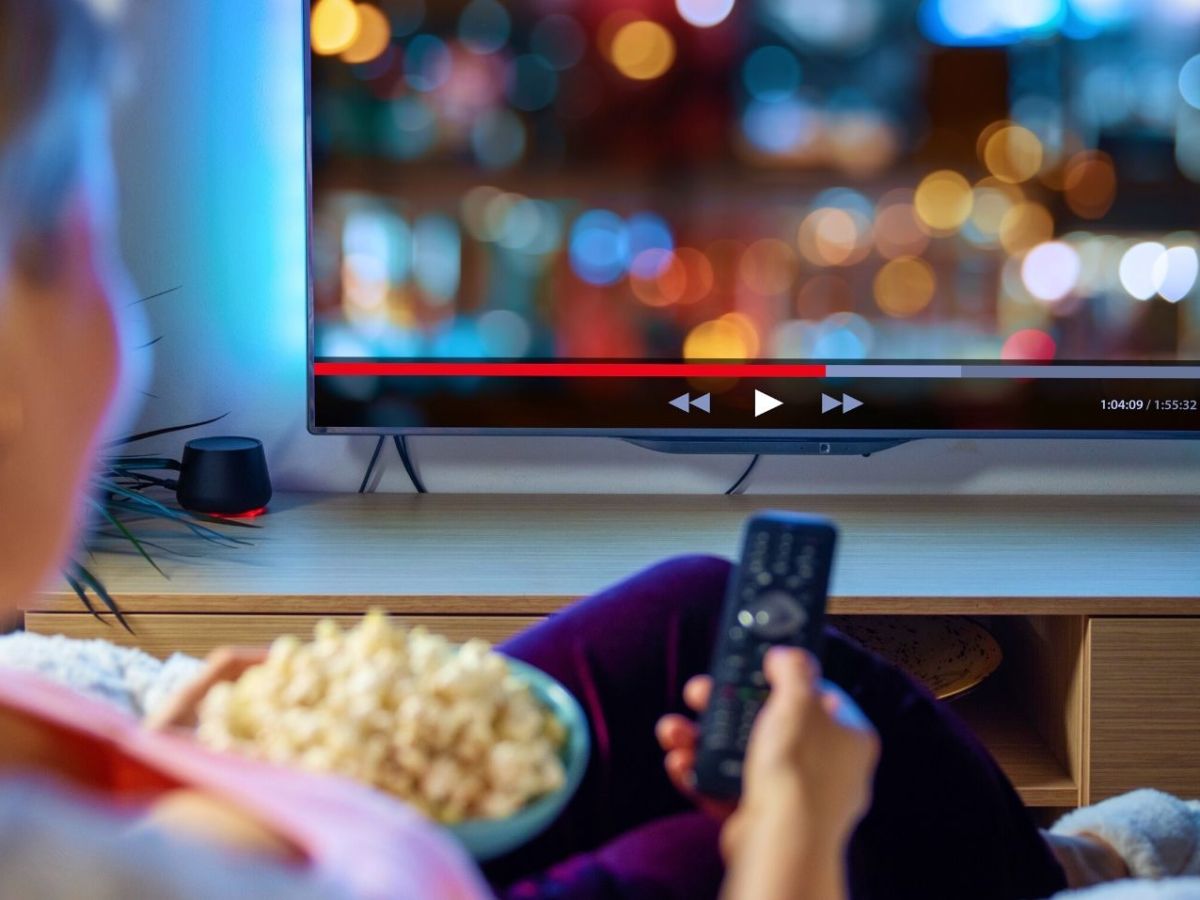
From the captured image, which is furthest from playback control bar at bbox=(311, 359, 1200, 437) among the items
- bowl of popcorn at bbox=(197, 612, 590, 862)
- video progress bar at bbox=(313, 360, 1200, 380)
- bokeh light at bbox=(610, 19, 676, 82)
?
bowl of popcorn at bbox=(197, 612, 590, 862)

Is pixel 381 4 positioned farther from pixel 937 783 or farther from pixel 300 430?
pixel 937 783

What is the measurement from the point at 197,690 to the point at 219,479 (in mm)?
1084

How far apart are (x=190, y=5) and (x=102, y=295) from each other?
5.53 feet

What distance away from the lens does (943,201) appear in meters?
1.91

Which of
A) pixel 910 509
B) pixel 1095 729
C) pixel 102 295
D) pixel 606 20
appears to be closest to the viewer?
pixel 102 295

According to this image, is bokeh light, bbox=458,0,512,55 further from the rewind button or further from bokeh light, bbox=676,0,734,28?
the rewind button

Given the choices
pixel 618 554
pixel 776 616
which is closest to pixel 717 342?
pixel 618 554

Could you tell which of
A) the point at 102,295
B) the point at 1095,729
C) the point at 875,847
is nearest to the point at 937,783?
the point at 875,847

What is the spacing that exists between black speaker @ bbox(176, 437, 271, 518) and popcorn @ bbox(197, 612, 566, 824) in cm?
110

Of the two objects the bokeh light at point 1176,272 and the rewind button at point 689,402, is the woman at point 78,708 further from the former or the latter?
the bokeh light at point 1176,272

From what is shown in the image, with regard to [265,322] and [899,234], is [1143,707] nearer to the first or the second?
[899,234]

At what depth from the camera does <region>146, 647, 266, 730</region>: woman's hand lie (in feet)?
2.72

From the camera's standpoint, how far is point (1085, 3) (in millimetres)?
1867

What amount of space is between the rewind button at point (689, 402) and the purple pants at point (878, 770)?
0.87 metres
